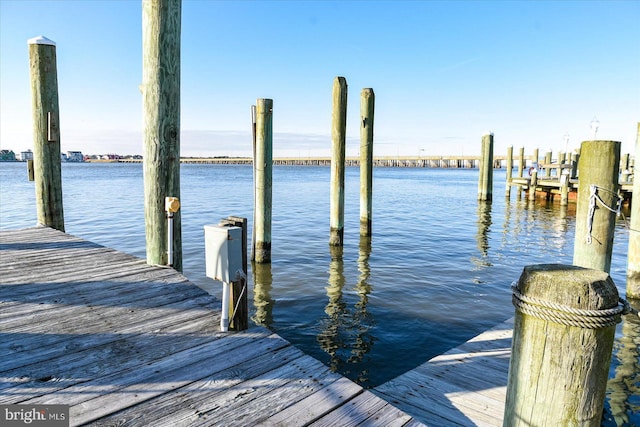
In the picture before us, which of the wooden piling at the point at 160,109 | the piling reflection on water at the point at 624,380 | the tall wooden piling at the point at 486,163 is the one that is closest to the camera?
the piling reflection on water at the point at 624,380

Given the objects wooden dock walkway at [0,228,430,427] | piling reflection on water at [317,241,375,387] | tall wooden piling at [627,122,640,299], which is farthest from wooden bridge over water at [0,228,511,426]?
tall wooden piling at [627,122,640,299]

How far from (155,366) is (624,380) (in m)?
5.34

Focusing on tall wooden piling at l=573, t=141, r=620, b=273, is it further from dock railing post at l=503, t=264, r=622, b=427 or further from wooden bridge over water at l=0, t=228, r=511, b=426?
dock railing post at l=503, t=264, r=622, b=427

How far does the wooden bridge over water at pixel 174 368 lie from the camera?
8.01ft

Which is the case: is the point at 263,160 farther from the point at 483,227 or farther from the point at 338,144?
the point at 483,227

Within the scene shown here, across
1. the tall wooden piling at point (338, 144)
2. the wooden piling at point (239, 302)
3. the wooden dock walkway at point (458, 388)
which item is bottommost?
the wooden dock walkway at point (458, 388)

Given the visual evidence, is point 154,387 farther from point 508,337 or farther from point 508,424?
point 508,337

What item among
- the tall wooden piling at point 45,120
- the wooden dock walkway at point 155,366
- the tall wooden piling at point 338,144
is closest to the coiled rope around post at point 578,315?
the wooden dock walkway at point 155,366

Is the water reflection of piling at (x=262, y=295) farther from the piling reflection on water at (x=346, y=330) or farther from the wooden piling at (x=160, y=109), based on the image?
the wooden piling at (x=160, y=109)

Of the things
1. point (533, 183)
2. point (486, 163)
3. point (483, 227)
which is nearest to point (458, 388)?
point (483, 227)

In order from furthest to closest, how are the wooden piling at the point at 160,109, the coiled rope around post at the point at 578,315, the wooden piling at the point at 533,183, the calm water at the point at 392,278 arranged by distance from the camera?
the wooden piling at the point at 533,183, the calm water at the point at 392,278, the wooden piling at the point at 160,109, the coiled rope around post at the point at 578,315

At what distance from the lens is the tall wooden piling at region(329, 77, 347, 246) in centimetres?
1070

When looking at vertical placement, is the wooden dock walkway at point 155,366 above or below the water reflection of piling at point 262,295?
above

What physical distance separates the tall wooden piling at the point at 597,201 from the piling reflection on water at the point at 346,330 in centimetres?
336
